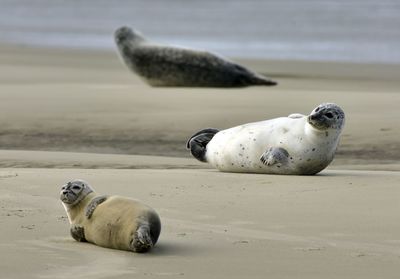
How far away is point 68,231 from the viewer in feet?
20.0

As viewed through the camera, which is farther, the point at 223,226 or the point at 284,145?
the point at 284,145

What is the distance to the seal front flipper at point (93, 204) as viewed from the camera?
19.2ft

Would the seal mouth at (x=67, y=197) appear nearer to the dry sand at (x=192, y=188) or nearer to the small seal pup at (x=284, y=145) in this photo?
the dry sand at (x=192, y=188)

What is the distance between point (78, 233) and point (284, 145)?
8.64ft

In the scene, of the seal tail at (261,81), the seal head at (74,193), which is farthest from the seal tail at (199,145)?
the seal tail at (261,81)

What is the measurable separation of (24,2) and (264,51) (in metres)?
22.1

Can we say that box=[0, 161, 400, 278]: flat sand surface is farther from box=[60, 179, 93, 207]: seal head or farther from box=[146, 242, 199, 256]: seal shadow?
box=[60, 179, 93, 207]: seal head

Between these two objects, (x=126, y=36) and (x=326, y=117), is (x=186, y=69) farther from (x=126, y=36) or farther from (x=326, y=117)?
(x=326, y=117)

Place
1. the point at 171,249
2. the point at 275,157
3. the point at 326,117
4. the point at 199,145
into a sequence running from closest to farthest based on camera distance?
the point at 171,249 → the point at 326,117 → the point at 275,157 → the point at 199,145

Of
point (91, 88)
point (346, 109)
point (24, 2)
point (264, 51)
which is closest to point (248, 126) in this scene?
point (346, 109)

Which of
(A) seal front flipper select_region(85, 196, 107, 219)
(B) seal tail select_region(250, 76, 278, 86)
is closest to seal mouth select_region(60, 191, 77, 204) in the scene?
(A) seal front flipper select_region(85, 196, 107, 219)

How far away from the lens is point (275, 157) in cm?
805

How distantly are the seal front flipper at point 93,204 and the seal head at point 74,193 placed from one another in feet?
0.27

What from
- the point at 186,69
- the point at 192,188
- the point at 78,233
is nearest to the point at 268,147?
the point at 192,188
